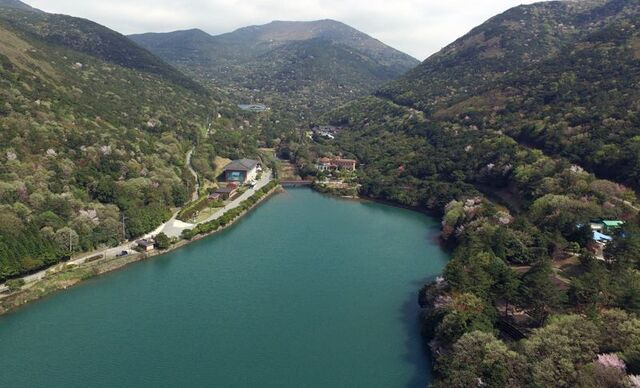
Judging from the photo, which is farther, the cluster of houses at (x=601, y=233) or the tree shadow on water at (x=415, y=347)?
the cluster of houses at (x=601, y=233)

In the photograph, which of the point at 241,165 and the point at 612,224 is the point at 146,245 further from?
the point at 612,224

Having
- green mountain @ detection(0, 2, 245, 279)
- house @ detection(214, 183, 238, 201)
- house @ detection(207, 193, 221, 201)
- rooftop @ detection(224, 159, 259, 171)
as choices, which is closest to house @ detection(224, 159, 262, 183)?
rooftop @ detection(224, 159, 259, 171)

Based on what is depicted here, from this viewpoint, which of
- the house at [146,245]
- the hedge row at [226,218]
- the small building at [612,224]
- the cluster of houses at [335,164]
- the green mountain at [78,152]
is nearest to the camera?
the small building at [612,224]

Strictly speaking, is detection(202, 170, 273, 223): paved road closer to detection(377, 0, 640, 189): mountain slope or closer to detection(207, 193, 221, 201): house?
detection(207, 193, 221, 201): house

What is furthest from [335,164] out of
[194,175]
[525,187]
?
[525,187]

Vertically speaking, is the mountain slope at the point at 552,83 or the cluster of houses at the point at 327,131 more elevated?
the mountain slope at the point at 552,83

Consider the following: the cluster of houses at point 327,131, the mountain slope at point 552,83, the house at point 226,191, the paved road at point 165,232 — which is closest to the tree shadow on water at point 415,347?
the paved road at point 165,232

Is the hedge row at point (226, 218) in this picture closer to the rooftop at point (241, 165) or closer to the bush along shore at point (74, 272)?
the bush along shore at point (74, 272)

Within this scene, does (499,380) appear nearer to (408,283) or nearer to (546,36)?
(408,283)
